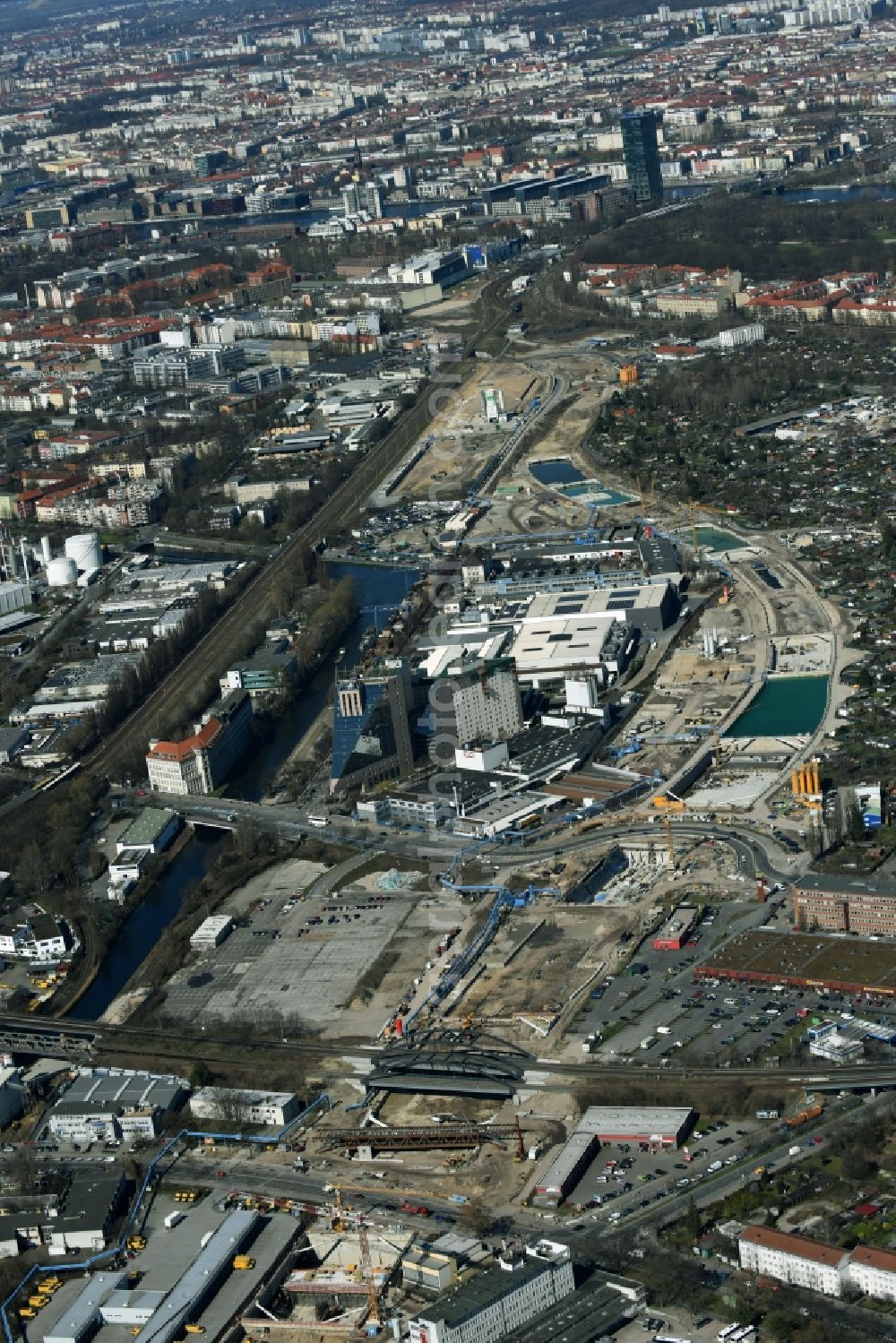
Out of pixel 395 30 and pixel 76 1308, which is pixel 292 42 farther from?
pixel 76 1308

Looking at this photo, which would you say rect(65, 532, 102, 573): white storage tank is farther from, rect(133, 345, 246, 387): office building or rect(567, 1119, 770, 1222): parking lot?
rect(567, 1119, 770, 1222): parking lot

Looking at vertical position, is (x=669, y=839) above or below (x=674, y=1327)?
below

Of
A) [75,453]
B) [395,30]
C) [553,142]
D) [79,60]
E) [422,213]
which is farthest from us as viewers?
[79,60]

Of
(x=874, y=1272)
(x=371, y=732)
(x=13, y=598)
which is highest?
(x=874, y=1272)

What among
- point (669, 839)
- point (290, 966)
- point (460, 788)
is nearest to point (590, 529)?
point (460, 788)

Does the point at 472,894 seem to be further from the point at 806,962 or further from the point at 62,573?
the point at 62,573

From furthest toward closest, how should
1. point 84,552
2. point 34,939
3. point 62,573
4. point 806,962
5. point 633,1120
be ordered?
1. point 84,552
2. point 62,573
3. point 34,939
4. point 806,962
5. point 633,1120

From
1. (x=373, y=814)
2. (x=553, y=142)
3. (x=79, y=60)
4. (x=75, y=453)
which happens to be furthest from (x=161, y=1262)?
(x=79, y=60)
